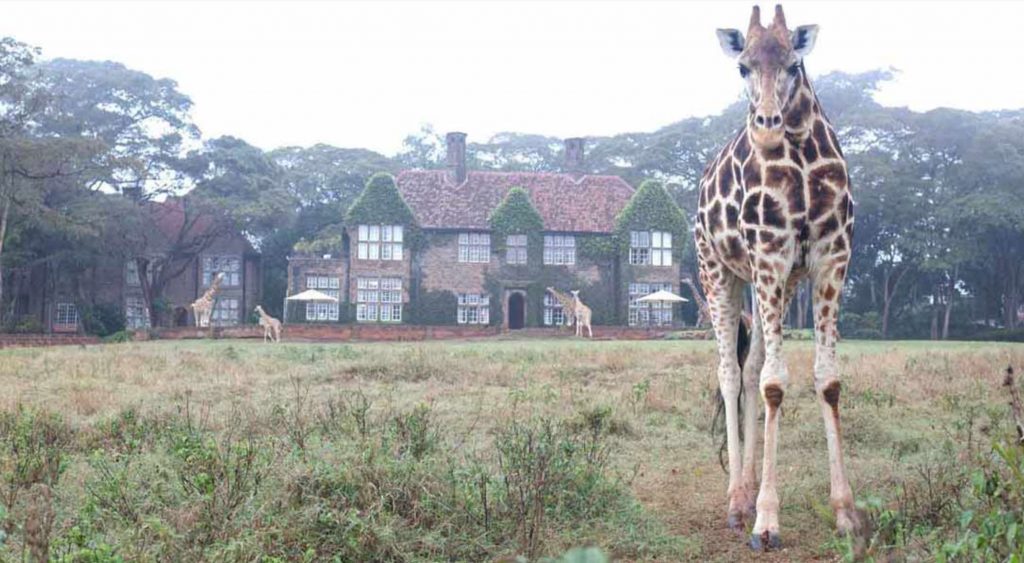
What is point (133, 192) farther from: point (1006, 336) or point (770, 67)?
point (770, 67)

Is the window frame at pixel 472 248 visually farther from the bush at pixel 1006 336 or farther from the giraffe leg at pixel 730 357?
the giraffe leg at pixel 730 357

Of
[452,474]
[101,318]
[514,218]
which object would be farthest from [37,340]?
[452,474]

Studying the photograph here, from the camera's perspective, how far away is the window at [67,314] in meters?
50.1

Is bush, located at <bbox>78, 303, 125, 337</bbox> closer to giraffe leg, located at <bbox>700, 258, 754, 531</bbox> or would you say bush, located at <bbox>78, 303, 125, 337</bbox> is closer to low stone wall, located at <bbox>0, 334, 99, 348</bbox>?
low stone wall, located at <bbox>0, 334, 99, 348</bbox>

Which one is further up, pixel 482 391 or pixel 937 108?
pixel 937 108

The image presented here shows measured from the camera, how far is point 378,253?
151ft

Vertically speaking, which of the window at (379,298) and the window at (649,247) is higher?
the window at (649,247)

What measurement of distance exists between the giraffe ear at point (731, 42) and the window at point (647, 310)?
4136 centimetres

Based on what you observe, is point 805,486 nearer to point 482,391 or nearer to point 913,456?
point 913,456

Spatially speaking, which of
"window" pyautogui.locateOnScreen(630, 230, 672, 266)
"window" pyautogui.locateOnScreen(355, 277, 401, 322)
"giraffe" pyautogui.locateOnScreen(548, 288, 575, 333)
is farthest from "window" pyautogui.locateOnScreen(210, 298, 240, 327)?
"window" pyautogui.locateOnScreen(630, 230, 672, 266)

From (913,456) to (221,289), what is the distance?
47.6 metres

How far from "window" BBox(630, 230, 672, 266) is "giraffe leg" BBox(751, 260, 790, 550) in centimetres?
4158

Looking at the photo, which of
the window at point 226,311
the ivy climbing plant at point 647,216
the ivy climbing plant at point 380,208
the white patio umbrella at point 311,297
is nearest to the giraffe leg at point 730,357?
the white patio umbrella at point 311,297

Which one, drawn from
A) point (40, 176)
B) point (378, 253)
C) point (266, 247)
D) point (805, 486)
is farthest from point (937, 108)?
point (805, 486)
